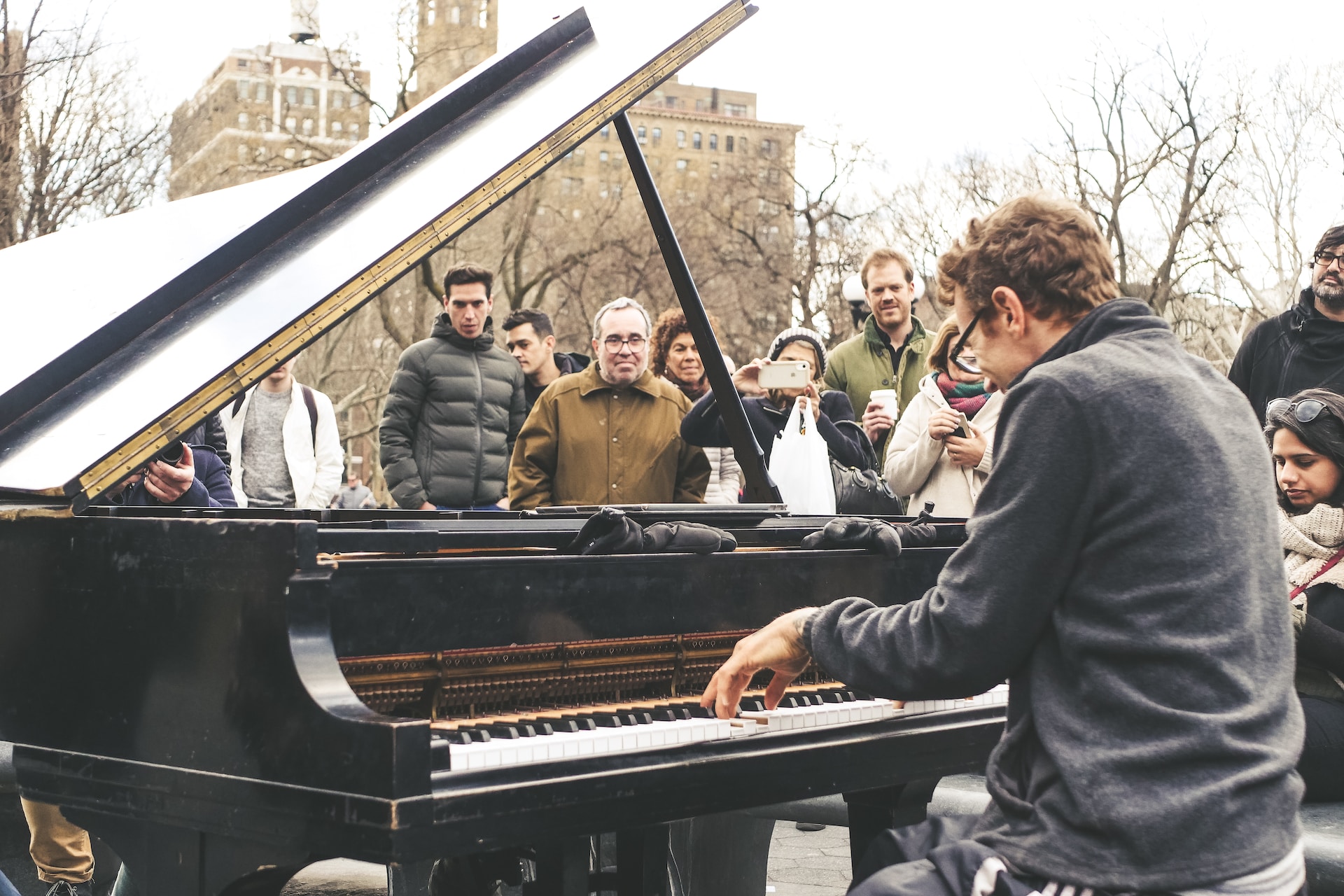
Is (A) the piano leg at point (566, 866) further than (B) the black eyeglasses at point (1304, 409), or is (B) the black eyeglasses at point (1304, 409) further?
(B) the black eyeglasses at point (1304, 409)

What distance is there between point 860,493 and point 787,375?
0.59m

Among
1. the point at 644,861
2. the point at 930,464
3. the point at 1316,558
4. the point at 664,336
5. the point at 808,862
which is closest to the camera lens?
the point at 644,861

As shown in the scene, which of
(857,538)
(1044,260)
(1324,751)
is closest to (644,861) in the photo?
(857,538)

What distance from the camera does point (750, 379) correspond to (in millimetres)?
5977

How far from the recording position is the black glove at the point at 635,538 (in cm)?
303

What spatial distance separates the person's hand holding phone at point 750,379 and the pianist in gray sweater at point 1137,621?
3.39 m

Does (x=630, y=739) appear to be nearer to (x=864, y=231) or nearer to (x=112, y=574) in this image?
(x=112, y=574)

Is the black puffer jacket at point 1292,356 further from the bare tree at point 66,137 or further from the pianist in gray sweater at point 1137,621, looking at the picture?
the bare tree at point 66,137

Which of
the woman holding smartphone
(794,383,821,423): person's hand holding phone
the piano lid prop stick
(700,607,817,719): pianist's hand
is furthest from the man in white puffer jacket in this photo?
(700,607,817,719): pianist's hand

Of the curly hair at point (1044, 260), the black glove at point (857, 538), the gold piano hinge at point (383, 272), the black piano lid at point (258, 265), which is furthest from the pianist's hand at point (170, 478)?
the curly hair at point (1044, 260)

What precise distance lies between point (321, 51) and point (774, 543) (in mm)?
22073

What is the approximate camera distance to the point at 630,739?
2.74 metres

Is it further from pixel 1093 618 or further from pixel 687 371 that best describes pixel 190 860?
pixel 687 371

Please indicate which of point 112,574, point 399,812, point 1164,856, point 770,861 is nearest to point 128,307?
point 112,574
